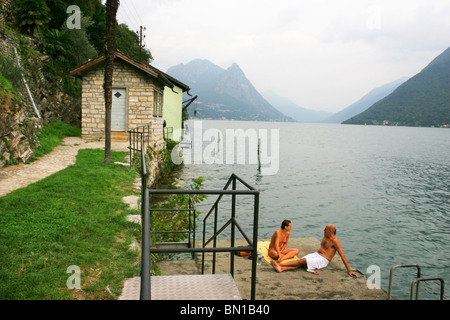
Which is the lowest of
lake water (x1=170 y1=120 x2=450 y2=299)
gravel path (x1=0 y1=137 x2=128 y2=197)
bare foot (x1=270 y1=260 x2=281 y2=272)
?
lake water (x1=170 y1=120 x2=450 y2=299)

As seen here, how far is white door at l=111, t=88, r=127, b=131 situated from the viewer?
18031 millimetres

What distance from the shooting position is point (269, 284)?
20.9 ft

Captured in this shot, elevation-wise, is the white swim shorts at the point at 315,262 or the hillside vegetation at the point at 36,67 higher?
the hillside vegetation at the point at 36,67

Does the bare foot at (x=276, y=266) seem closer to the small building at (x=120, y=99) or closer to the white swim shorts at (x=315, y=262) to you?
the white swim shorts at (x=315, y=262)

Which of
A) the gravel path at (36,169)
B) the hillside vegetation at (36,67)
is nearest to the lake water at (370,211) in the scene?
the gravel path at (36,169)

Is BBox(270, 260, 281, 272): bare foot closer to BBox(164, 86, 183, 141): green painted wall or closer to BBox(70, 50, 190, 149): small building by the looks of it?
BBox(70, 50, 190, 149): small building

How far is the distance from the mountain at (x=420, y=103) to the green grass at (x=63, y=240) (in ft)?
589

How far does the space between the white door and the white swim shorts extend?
543 inches

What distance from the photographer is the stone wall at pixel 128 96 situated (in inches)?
704

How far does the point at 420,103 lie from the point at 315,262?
192 m

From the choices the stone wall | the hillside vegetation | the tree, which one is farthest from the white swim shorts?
the stone wall

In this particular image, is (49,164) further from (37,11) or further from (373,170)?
(373,170)
